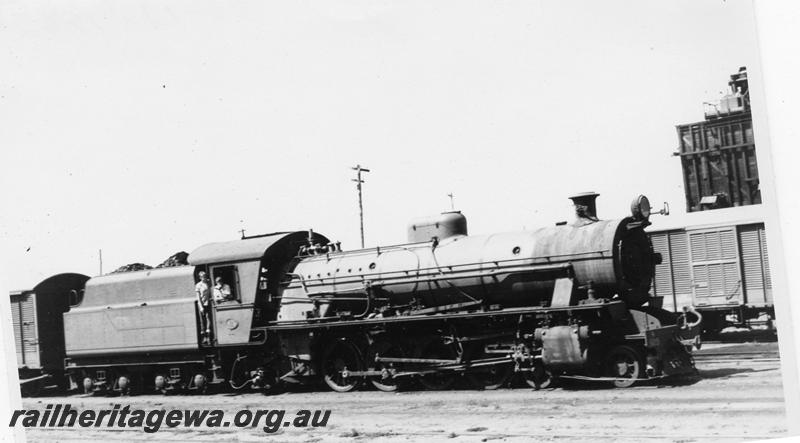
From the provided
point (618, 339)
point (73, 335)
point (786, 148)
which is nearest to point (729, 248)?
point (618, 339)

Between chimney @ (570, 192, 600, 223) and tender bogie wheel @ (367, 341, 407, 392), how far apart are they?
4.31m

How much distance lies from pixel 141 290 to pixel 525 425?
Result: 10936mm

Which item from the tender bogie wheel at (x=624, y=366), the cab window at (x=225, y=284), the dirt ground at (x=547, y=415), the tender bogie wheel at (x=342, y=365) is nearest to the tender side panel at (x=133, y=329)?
the cab window at (x=225, y=284)

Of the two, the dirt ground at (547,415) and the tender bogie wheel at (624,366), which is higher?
the tender bogie wheel at (624,366)

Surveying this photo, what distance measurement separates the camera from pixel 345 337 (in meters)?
16.0

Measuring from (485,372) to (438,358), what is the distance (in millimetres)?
972

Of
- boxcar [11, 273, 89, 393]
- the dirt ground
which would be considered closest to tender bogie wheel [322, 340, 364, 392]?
the dirt ground

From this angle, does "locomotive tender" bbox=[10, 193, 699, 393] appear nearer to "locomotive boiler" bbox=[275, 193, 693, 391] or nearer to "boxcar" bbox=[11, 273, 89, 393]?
"locomotive boiler" bbox=[275, 193, 693, 391]

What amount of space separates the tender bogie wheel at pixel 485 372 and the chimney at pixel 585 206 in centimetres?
303

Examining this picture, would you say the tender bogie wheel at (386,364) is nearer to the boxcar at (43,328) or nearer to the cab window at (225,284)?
the cab window at (225,284)

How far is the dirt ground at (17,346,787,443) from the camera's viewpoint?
982cm

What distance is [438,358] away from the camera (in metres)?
15.3

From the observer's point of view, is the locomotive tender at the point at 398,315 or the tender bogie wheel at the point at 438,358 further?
the tender bogie wheel at the point at 438,358

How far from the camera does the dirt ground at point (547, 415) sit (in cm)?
982
